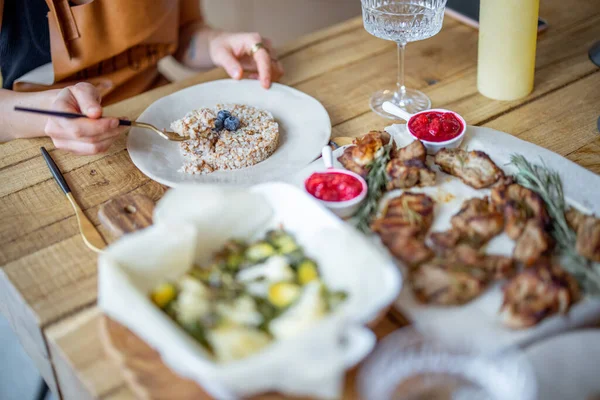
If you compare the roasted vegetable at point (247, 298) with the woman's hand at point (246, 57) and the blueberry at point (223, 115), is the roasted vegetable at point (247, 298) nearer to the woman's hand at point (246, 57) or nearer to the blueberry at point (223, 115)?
the blueberry at point (223, 115)

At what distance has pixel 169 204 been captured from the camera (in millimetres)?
1092

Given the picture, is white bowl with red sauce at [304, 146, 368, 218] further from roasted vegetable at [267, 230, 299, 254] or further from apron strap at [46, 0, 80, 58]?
apron strap at [46, 0, 80, 58]

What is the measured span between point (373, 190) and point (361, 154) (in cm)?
10

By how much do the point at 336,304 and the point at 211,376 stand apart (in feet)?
0.77

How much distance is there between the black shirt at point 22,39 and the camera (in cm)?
182

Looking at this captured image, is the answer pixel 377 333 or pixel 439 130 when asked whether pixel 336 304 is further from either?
pixel 439 130

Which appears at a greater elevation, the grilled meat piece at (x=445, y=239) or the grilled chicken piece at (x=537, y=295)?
the grilled chicken piece at (x=537, y=295)

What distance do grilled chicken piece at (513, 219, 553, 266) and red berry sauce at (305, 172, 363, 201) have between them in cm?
34

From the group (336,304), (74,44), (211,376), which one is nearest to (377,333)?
(336,304)

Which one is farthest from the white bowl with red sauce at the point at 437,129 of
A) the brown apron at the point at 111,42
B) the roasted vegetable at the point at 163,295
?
the brown apron at the point at 111,42

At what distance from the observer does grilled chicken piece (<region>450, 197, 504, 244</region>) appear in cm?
118

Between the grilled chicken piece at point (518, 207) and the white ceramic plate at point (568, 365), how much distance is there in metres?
0.26

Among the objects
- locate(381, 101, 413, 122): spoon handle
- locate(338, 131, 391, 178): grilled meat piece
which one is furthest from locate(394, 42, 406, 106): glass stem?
locate(338, 131, 391, 178): grilled meat piece

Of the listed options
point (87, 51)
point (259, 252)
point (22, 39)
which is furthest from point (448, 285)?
point (22, 39)
